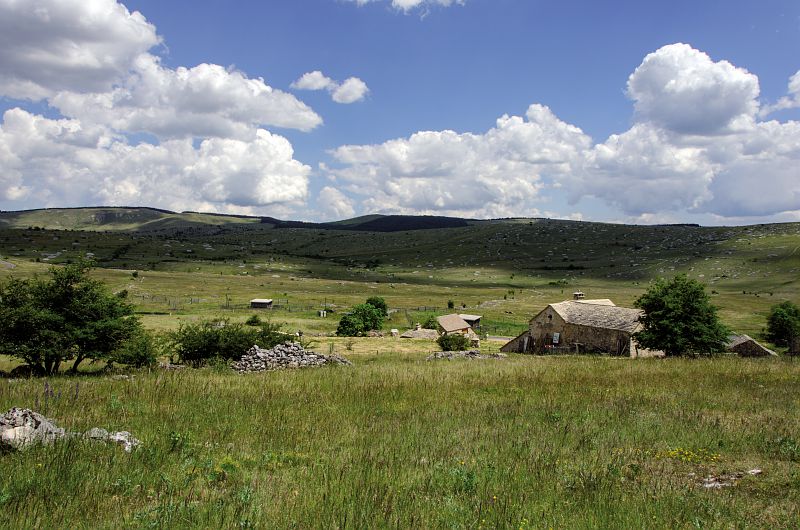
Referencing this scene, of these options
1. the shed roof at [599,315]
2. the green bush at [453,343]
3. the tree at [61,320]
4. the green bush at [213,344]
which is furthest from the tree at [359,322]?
the tree at [61,320]

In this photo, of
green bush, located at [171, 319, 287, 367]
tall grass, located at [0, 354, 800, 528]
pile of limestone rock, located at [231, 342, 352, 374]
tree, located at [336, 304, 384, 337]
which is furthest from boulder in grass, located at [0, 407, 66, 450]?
tree, located at [336, 304, 384, 337]

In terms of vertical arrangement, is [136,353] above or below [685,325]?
above

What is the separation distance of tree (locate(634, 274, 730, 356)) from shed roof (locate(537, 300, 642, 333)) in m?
7.97

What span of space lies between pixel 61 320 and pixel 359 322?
50.5 metres

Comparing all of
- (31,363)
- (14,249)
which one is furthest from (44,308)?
(14,249)

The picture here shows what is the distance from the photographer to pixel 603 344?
5247 cm

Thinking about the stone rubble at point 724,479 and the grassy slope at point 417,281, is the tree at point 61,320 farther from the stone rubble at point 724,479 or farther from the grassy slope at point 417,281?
the grassy slope at point 417,281

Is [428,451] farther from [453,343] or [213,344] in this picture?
[453,343]

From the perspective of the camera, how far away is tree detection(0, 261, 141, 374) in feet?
75.5

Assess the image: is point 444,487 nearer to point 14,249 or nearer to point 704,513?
point 704,513

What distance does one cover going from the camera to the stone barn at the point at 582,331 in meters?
51.0

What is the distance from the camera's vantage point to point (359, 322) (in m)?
72.8

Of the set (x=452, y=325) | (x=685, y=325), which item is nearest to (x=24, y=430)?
(x=685, y=325)

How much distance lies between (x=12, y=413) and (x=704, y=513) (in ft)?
33.9
